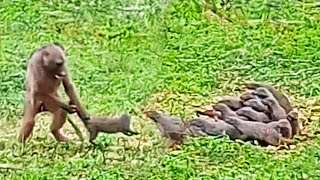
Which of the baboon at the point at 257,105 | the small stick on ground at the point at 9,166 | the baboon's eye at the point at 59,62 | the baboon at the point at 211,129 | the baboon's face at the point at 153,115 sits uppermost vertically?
the baboon's eye at the point at 59,62

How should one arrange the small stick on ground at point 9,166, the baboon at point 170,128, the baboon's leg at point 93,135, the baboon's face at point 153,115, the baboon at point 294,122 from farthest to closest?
the baboon at point 294,122, the baboon's face at point 153,115, the baboon at point 170,128, the baboon's leg at point 93,135, the small stick on ground at point 9,166

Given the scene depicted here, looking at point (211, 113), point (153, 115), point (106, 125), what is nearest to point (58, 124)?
point (106, 125)

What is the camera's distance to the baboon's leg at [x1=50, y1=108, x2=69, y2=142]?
12.7 feet

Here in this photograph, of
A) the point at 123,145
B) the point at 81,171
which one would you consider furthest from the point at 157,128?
the point at 81,171

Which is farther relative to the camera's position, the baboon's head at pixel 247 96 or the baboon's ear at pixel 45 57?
the baboon's head at pixel 247 96

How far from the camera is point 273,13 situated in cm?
586

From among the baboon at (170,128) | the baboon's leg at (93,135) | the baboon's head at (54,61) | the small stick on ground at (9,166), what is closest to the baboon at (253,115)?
the baboon at (170,128)

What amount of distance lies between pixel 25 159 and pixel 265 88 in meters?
1.25

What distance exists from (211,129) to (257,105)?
30 centimetres

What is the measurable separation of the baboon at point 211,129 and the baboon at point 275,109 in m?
0.23

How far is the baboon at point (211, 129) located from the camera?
397cm

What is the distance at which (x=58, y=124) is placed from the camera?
3.86m

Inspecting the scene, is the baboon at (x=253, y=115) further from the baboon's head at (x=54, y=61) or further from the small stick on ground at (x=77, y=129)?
the baboon's head at (x=54, y=61)

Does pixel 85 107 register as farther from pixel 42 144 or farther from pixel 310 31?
pixel 310 31
